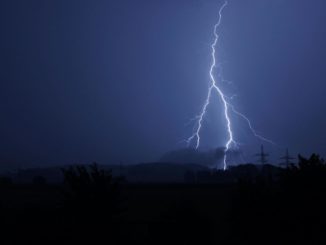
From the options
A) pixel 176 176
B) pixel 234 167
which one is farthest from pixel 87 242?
pixel 176 176

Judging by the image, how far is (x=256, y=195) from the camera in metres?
16.7

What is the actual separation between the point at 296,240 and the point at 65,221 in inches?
246

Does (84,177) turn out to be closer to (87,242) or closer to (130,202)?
(87,242)

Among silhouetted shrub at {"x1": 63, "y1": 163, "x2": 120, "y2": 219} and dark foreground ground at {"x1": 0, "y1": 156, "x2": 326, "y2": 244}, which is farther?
silhouetted shrub at {"x1": 63, "y1": 163, "x2": 120, "y2": 219}

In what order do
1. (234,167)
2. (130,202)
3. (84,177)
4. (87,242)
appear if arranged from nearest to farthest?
(87,242) < (84,177) < (130,202) < (234,167)

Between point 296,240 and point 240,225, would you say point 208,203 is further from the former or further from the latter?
point 296,240

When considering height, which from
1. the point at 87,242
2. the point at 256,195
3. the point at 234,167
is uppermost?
the point at 234,167

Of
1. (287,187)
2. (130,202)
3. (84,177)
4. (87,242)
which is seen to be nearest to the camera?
(87,242)

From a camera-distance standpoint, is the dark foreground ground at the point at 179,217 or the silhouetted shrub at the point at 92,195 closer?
the dark foreground ground at the point at 179,217

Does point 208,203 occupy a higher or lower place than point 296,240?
higher

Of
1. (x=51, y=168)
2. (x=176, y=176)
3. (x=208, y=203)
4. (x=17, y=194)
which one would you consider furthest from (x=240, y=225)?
(x=51, y=168)

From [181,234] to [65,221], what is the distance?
167 inches

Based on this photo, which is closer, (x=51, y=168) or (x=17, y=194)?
(x=17, y=194)

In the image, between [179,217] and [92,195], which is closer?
[92,195]
